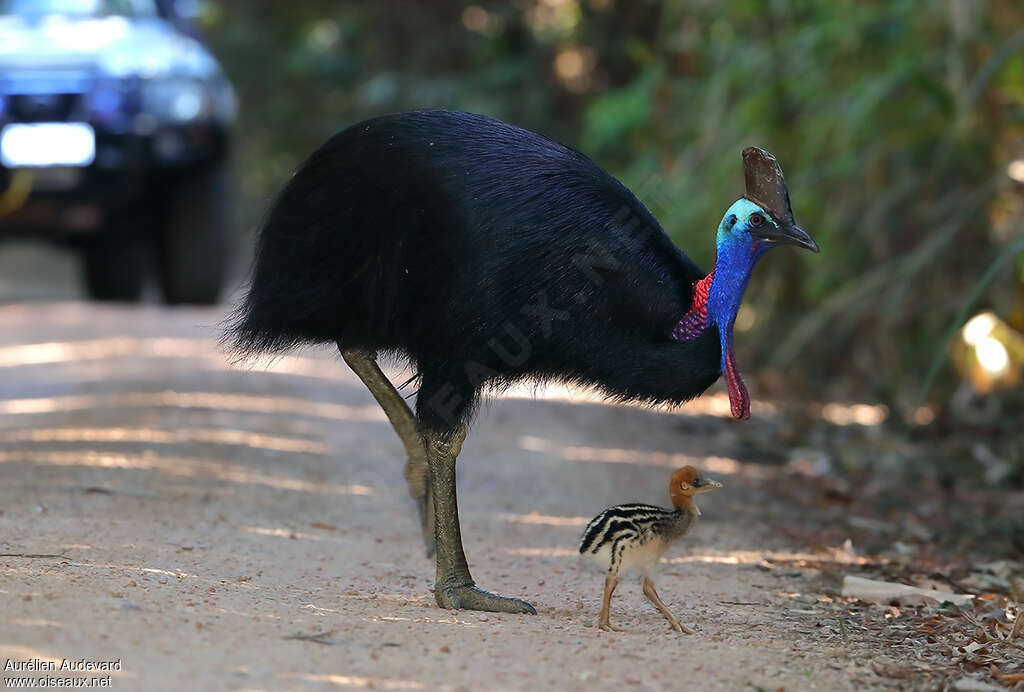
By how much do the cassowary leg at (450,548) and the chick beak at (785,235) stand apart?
39.4 inches

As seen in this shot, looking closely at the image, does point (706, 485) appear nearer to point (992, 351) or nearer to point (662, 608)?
point (662, 608)

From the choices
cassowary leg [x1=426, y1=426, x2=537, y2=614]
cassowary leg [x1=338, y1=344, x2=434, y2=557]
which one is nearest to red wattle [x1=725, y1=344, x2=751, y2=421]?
cassowary leg [x1=426, y1=426, x2=537, y2=614]

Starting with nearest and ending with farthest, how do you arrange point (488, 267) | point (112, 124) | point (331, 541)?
point (488, 267)
point (331, 541)
point (112, 124)

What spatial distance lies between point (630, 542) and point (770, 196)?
1035 millimetres

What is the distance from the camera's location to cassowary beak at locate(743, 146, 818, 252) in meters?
4.31

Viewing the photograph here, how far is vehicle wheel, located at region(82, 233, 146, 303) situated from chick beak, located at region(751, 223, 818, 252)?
8.44m

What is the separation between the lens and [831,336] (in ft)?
30.5

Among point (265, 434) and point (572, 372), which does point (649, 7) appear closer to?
point (265, 434)

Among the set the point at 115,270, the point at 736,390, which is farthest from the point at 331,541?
the point at 115,270

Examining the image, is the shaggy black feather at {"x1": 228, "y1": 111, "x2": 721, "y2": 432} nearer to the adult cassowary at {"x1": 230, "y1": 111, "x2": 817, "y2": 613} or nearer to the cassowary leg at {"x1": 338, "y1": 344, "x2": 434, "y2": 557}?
the adult cassowary at {"x1": 230, "y1": 111, "x2": 817, "y2": 613}

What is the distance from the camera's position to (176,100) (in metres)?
10.1

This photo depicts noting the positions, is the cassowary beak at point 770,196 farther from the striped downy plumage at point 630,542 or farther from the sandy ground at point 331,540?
the sandy ground at point 331,540

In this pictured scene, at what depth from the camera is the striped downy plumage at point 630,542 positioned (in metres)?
4.16

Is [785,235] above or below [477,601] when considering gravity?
above
